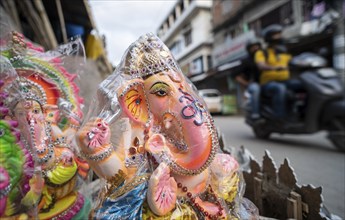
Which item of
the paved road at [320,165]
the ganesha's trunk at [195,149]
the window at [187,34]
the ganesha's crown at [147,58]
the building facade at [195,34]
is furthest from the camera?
the window at [187,34]

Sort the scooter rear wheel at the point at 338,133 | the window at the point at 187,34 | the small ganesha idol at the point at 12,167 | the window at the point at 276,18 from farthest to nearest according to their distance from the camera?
1. the window at the point at 187,34
2. the window at the point at 276,18
3. the scooter rear wheel at the point at 338,133
4. the small ganesha idol at the point at 12,167

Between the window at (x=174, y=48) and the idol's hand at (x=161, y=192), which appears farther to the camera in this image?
the window at (x=174, y=48)

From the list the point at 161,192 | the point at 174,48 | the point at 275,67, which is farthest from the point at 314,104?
the point at 174,48

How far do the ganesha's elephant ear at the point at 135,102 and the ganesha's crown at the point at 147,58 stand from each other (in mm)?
54

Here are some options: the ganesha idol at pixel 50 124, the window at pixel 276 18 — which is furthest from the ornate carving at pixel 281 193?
the window at pixel 276 18

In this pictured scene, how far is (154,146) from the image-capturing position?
1218 mm

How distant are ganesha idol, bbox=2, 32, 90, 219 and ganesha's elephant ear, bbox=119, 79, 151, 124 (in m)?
0.40

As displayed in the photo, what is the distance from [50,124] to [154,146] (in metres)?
0.73

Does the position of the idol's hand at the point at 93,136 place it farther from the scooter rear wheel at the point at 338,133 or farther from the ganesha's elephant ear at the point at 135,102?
the scooter rear wheel at the point at 338,133

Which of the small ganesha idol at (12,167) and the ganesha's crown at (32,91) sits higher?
the ganesha's crown at (32,91)

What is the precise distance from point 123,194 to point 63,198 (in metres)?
0.56

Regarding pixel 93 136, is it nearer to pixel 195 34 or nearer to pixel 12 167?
pixel 12 167

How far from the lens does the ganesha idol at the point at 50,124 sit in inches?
54.7

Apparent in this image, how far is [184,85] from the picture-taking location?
134 cm
